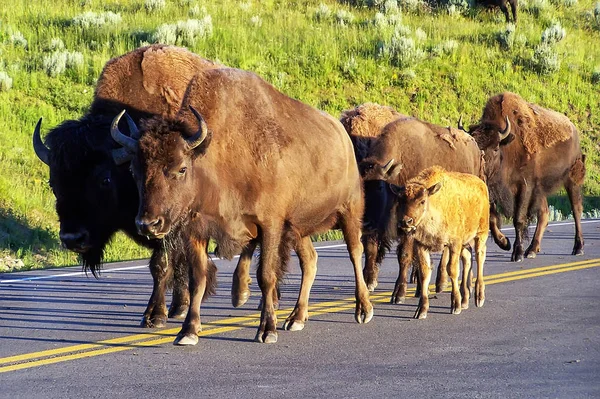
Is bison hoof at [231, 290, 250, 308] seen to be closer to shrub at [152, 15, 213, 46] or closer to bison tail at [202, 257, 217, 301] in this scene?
bison tail at [202, 257, 217, 301]

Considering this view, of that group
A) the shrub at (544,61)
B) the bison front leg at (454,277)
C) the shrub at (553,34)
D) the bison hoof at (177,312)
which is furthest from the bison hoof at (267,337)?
the shrub at (553,34)

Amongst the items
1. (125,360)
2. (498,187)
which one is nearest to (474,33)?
(498,187)

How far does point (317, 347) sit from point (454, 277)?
7.65ft

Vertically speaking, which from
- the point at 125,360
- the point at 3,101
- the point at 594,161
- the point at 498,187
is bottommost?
the point at 594,161

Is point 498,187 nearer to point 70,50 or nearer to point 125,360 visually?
point 125,360

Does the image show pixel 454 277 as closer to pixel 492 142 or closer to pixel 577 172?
pixel 492 142

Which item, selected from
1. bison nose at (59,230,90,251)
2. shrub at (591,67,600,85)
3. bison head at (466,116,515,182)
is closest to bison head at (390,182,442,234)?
bison nose at (59,230,90,251)

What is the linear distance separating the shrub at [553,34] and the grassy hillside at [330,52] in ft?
0.16

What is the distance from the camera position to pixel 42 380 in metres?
7.70

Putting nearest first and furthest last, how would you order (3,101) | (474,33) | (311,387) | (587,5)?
1. (311,387)
2. (3,101)
3. (474,33)
4. (587,5)

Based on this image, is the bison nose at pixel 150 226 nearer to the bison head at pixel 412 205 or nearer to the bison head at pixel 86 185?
the bison head at pixel 86 185

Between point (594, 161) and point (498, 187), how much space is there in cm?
1407

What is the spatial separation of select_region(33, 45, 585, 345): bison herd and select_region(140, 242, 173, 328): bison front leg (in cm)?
1

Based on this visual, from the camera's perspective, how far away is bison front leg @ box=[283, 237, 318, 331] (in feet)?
32.5
